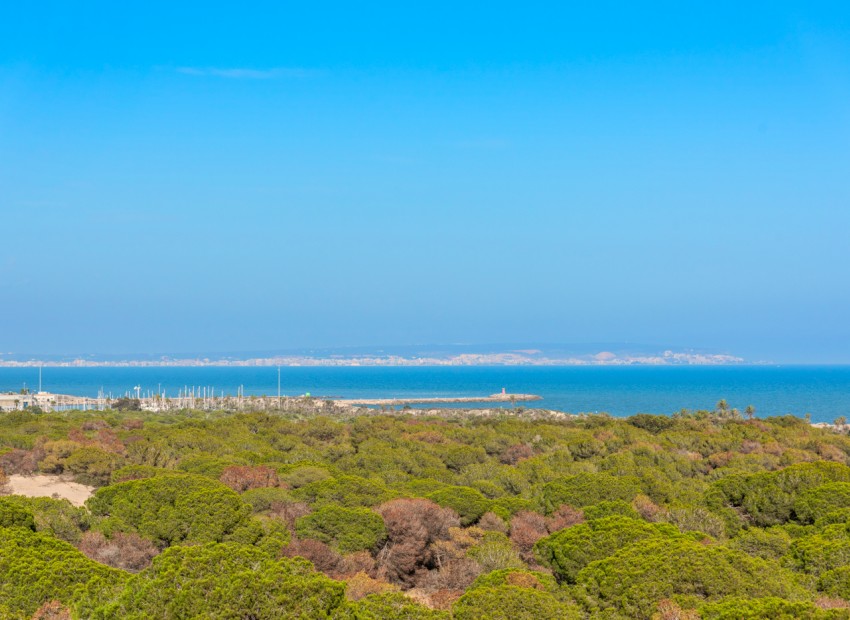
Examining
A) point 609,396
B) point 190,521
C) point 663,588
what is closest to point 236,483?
point 190,521

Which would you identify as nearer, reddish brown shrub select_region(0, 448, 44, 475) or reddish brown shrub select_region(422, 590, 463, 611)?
reddish brown shrub select_region(422, 590, 463, 611)

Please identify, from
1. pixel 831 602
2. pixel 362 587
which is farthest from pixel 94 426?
pixel 831 602

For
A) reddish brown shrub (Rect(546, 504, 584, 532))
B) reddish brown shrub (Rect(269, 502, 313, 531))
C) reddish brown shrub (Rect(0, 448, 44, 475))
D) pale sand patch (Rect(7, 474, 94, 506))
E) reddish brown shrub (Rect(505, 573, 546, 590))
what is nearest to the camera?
reddish brown shrub (Rect(505, 573, 546, 590))

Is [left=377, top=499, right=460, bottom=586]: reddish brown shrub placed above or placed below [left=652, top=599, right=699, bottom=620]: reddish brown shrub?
below

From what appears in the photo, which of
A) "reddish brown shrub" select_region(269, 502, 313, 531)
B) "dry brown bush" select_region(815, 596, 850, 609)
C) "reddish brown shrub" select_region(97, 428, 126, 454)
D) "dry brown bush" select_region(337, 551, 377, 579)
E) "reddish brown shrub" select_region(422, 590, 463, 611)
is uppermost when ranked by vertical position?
"dry brown bush" select_region(815, 596, 850, 609)

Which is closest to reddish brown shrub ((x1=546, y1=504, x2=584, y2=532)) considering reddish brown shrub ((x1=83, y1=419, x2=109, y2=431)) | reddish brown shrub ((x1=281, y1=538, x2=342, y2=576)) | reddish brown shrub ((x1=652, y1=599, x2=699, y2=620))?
reddish brown shrub ((x1=281, y1=538, x2=342, y2=576))

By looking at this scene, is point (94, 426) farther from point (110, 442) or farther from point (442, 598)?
point (442, 598)

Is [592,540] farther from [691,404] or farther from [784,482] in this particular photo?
[691,404]

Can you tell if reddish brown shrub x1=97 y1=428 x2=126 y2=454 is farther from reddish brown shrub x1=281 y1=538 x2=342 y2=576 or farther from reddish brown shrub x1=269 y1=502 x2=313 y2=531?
reddish brown shrub x1=281 y1=538 x2=342 y2=576
